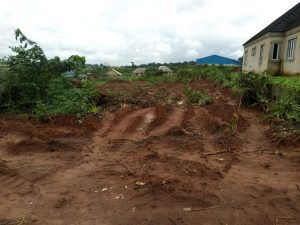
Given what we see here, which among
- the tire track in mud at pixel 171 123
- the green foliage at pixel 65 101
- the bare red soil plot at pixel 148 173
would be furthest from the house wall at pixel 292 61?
the green foliage at pixel 65 101

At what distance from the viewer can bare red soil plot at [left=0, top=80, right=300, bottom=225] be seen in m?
4.41

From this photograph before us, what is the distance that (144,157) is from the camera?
659 centimetres

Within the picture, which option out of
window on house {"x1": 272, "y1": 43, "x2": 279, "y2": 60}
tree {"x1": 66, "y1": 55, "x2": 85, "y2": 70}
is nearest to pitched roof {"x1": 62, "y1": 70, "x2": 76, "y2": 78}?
tree {"x1": 66, "y1": 55, "x2": 85, "y2": 70}

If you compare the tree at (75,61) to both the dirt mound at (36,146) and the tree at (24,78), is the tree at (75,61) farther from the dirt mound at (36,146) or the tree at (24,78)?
the dirt mound at (36,146)

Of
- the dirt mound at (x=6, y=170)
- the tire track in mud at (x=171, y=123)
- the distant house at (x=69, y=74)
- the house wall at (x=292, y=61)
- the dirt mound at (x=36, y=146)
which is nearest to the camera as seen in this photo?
the dirt mound at (x=6, y=170)

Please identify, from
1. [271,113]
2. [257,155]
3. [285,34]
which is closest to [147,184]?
[257,155]

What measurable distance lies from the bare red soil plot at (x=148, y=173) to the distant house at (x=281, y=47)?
8.46 meters

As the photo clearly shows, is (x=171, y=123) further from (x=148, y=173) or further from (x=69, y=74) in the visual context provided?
(x=69, y=74)

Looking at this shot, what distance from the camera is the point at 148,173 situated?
577 cm

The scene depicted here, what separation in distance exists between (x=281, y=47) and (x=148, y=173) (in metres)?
16.0

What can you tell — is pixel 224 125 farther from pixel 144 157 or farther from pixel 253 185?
pixel 253 185

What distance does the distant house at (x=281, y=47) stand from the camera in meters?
16.6

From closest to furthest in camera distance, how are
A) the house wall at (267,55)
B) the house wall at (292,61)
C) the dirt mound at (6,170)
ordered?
the dirt mound at (6,170)
the house wall at (292,61)
the house wall at (267,55)

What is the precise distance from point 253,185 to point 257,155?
69.3 inches
